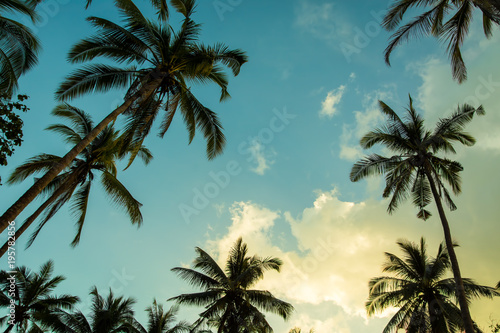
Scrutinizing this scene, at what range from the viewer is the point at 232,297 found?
56.4ft

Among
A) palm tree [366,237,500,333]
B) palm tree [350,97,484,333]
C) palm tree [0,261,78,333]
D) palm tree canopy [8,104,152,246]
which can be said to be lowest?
palm tree [0,261,78,333]

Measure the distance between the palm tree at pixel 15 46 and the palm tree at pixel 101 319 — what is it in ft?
45.1

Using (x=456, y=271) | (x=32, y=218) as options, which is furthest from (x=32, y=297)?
(x=456, y=271)

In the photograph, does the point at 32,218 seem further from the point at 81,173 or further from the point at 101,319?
the point at 101,319

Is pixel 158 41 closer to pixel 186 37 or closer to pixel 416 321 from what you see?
pixel 186 37

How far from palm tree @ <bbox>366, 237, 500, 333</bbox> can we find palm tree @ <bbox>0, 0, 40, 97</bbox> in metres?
17.8

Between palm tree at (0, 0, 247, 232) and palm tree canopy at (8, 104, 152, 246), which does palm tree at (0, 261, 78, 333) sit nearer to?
palm tree canopy at (8, 104, 152, 246)

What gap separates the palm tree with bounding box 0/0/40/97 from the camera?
7.75 metres

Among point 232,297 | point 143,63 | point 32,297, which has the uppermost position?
point 143,63

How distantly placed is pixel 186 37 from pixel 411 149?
38.9ft

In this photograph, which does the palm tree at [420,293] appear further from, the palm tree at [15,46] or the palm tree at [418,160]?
the palm tree at [15,46]

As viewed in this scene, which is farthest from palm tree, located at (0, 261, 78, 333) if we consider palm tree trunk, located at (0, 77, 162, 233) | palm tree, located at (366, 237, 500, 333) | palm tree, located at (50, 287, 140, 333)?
palm tree, located at (366, 237, 500, 333)

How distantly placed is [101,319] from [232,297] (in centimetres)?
778

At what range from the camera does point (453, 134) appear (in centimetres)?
1460
